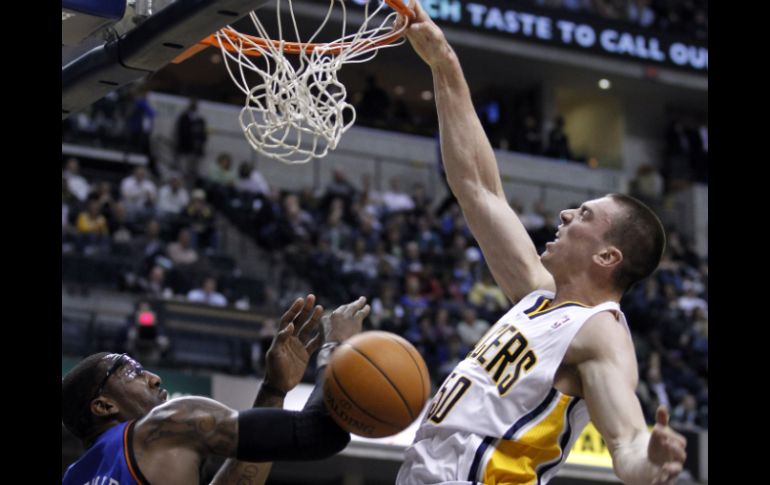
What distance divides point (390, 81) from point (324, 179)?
3.75 meters

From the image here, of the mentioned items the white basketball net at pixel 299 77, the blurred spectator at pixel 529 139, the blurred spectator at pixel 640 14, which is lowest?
the blurred spectator at pixel 529 139

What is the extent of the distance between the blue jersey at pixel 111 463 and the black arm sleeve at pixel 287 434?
12.6 inches

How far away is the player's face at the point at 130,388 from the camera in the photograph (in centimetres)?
398

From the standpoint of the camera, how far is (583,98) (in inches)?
889

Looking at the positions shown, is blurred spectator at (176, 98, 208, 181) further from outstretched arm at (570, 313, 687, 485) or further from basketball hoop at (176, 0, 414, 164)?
outstretched arm at (570, 313, 687, 485)

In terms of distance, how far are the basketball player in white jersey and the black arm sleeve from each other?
1.35 ft

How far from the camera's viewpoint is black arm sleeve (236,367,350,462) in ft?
11.3

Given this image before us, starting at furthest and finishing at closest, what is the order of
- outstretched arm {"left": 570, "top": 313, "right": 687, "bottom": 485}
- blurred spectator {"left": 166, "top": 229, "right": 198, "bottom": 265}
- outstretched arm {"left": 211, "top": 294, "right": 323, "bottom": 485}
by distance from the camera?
blurred spectator {"left": 166, "top": 229, "right": 198, "bottom": 265} < outstretched arm {"left": 211, "top": 294, "right": 323, "bottom": 485} < outstretched arm {"left": 570, "top": 313, "right": 687, "bottom": 485}

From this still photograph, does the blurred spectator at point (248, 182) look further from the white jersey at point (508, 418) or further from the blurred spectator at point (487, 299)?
the white jersey at point (508, 418)

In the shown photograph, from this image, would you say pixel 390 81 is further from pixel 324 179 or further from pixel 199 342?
pixel 199 342

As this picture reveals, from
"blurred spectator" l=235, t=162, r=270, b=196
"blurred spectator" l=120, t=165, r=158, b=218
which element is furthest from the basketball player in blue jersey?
"blurred spectator" l=235, t=162, r=270, b=196

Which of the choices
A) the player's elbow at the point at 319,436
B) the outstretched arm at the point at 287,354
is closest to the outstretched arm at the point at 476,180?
the outstretched arm at the point at 287,354
